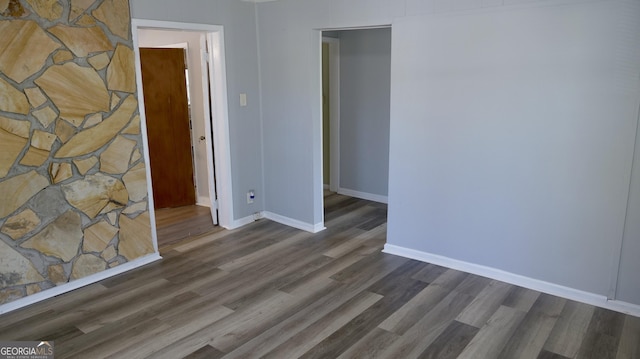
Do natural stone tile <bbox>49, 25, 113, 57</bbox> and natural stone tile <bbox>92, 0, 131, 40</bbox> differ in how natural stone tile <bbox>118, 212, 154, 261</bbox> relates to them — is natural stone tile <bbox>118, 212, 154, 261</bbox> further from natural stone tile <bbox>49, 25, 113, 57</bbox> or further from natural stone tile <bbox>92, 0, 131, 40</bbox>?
natural stone tile <bbox>92, 0, 131, 40</bbox>

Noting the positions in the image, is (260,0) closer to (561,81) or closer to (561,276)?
(561,81)

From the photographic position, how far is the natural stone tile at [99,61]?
3334 mm

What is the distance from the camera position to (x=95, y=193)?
346 cm

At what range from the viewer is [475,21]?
3.23 m

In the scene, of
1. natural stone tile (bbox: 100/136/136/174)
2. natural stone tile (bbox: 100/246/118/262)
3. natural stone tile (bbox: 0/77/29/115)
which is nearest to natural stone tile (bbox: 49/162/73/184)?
natural stone tile (bbox: 100/136/136/174)

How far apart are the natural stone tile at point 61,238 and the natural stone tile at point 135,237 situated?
1.15 feet

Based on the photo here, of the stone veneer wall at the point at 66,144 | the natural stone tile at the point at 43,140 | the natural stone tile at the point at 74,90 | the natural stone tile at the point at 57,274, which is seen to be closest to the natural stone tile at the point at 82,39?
the stone veneer wall at the point at 66,144

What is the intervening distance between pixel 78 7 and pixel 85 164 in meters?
1.13

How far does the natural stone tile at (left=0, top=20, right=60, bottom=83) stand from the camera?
9.52 feet

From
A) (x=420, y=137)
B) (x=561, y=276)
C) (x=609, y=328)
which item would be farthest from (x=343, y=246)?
(x=609, y=328)

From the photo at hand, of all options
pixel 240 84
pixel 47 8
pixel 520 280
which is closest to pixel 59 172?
pixel 47 8

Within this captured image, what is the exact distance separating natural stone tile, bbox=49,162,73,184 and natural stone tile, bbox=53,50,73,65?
0.72m

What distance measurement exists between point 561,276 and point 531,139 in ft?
3.28

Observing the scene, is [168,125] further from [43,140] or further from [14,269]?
[14,269]
